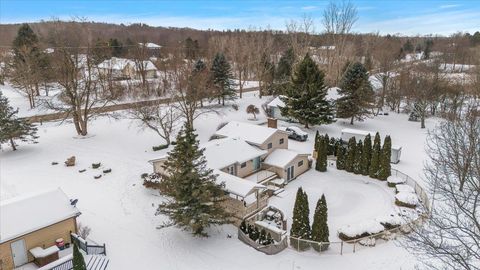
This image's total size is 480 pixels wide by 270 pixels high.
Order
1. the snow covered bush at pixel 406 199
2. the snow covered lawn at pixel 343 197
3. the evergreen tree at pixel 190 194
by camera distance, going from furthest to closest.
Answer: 1. the snow covered bush at pixel 406 199
2. the snow covered lawn at pixel 343 197
3. the evergreen tree at pixel 190 194

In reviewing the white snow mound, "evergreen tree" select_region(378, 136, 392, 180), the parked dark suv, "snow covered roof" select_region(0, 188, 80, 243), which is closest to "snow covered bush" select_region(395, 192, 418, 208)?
the white snow mound

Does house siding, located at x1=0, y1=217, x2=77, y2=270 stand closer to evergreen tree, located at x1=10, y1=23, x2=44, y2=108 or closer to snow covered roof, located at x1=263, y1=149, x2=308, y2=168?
snow covered roof, located at x1=263, y1=149, x2=308, y2=168

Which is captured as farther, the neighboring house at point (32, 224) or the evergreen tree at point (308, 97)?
the evergreen tree at point (308, 97)

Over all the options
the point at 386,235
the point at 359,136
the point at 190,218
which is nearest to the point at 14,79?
the point at 190,218

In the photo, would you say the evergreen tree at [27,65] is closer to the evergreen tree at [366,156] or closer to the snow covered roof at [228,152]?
the snow covered roof at [228,152]

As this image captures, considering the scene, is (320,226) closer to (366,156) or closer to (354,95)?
(366,156)

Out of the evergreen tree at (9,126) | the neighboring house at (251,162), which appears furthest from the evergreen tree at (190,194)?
the evergreen tree at (9,126)

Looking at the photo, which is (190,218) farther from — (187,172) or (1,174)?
(1,174)

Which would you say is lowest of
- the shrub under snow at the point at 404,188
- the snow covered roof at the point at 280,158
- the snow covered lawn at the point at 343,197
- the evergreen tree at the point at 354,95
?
the snow covered lawn at the point at 343,197
